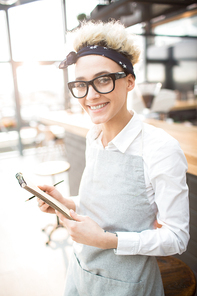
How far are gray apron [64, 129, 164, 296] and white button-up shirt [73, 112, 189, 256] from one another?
0.06m

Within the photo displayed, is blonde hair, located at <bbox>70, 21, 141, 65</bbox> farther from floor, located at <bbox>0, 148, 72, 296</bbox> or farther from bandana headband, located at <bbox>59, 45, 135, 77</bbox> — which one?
floor, located at <bbox>0, 148, 72, 296</bbox>

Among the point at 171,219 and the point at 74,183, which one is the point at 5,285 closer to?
the point at 74,183

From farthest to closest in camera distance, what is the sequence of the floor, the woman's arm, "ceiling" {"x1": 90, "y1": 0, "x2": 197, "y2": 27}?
"ceiling" {"x1": 90, "y1": 0, "x2": 197, "y2": 27} < the floor < the woman's arm

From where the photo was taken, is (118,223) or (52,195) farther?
(52,195)

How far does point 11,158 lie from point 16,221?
3.28 meters

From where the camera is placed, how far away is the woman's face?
2.68 feet

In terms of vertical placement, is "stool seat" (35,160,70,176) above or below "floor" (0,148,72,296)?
above

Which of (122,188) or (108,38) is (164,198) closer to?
(122,188)

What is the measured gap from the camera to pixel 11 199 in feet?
12.0

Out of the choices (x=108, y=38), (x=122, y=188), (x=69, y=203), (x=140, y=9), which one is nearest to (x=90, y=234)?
(x=122, y=188)

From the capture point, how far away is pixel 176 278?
1.00 metres

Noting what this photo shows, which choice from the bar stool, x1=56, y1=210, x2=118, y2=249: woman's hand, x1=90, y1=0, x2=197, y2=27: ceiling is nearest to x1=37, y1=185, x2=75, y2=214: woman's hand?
x1=56, y1=210, x2=118, y2=249: woman's hand

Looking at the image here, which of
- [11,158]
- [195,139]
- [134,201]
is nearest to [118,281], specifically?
[134,201]

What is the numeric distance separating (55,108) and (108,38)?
5.97 meters
